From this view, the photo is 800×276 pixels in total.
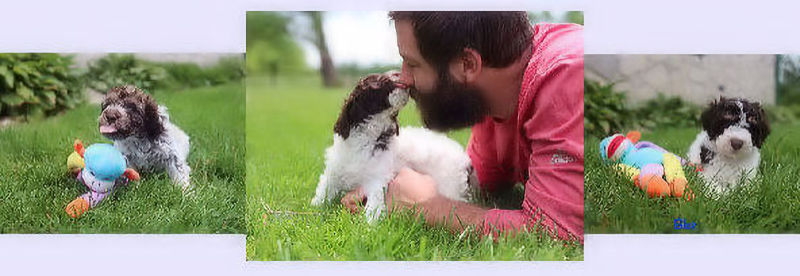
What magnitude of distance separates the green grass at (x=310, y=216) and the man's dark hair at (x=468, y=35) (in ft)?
0.82

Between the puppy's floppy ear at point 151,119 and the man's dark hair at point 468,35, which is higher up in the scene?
the man's dark hair at point 468,35

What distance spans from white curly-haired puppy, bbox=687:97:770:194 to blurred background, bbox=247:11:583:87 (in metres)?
0.76

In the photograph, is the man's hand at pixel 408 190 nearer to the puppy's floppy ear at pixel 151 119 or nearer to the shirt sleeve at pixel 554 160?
the shirt sleeve at pixel 554 160

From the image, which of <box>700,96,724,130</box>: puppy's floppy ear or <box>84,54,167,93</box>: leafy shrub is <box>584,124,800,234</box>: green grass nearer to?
<box>700,96,724,130</box>: puppy's floppy ear

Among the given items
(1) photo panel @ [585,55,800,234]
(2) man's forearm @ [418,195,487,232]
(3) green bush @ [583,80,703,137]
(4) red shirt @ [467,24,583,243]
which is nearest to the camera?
(4) red shirt @ [467,24,583,243]

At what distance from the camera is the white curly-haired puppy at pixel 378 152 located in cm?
271

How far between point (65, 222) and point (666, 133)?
237cm

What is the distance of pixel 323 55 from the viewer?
303cm

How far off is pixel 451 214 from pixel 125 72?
1.35 meters

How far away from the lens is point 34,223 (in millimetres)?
2986

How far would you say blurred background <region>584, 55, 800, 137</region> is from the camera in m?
3.24

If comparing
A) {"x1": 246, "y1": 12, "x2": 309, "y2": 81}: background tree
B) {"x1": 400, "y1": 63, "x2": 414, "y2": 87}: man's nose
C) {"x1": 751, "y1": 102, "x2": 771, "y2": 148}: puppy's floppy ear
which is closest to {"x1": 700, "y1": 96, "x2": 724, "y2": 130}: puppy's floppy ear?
{"x1": 751, "y1": 102, "x2": 771, "y2": 148}: puppy's floppy ear

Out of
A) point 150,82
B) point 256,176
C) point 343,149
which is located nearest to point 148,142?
point 150,82

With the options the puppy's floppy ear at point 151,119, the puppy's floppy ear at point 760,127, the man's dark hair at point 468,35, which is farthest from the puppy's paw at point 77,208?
the puppy's floppy ear at point 760,127
